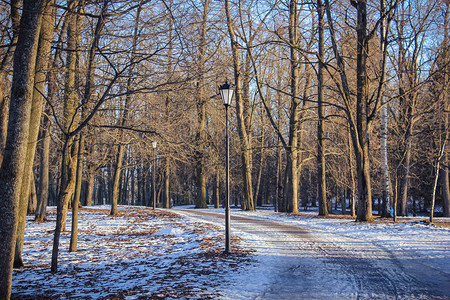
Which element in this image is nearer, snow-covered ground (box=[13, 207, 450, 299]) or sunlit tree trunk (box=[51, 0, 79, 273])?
snow-covered ground (box=[13, 207, 450, 299])

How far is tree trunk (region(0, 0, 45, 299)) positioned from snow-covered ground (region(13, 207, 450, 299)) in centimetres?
130

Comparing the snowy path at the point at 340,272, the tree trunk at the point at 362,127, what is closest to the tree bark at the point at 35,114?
the snowy path at the point at 340,272

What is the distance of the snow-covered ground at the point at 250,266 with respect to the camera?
5.36 meters

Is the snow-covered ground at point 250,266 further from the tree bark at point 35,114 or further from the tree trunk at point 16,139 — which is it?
the tree trunk at point 16,139

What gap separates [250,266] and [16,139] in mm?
4691

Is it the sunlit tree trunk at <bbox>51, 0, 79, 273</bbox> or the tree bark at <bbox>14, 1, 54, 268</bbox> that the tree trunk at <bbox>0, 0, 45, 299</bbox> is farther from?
the tree bark at <bbox>14, 1, 54, 268</bbox>

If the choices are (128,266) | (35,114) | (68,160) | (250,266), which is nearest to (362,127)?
(250,266)

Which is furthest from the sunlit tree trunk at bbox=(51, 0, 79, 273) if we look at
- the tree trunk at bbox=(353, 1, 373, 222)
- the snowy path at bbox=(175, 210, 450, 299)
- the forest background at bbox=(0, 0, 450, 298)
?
the tree trunk at bbox=(353, 1, 373, 222)

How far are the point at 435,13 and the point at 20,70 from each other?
16.8m

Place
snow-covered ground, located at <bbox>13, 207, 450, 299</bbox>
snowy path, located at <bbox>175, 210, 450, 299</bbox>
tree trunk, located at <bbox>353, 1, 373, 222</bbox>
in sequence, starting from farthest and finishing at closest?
tree trunk, located at <bbox>353, 1, 373, 222</bbox>, snow-covered ground, located at <bbox>13, 207, 450, 299</bbox>, snowy path, located at <bbox>175, 210, 450, 299</bbox>

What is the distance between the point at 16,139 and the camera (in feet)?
15.7

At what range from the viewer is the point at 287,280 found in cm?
592

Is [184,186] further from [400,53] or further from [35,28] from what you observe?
[35,28]

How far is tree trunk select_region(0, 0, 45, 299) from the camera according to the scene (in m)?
4.59
